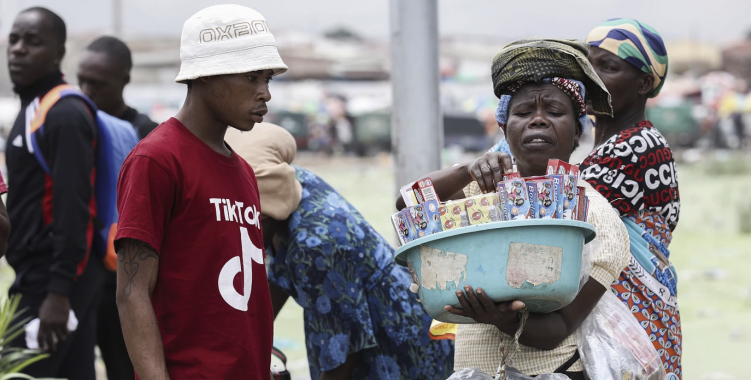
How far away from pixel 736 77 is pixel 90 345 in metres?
63.3

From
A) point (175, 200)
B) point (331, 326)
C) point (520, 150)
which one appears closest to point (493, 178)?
point (520, 150)

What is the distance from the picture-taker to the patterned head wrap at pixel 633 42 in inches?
119

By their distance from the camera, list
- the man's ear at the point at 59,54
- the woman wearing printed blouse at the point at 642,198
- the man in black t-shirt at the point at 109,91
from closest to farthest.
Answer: the woman wearing printed blouse at the point at 642,198 < the man's ear at the point at 59,54 < the man in black t-shirt at the point at 109,91

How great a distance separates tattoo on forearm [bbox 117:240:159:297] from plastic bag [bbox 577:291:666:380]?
1.19 meters

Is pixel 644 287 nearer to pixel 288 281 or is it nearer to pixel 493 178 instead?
pixel 493 178

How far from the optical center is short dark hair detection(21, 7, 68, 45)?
13.2 feet

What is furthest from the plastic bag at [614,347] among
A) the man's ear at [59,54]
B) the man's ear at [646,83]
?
the man's ear at [59,54]

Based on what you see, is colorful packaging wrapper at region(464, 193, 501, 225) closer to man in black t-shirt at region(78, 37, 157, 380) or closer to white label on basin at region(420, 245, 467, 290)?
white label on basin at region(420, 245, 467, 290)

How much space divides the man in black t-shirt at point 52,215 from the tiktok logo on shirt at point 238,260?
1.58 metres

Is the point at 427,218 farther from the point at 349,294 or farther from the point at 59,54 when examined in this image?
the point at 59,54

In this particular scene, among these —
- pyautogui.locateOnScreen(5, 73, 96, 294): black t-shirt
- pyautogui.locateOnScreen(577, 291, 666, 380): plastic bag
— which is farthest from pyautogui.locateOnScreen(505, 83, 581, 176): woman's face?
pyautogui.locateOnScreen(5, 73, 96, 294): black t-shirt

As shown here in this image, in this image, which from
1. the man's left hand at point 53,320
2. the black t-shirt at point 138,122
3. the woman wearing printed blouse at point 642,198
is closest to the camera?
the woman wearing printed blouse at point 642,198

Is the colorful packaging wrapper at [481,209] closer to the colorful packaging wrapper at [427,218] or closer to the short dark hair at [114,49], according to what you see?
the colorful packaging wrapper at [427,218]

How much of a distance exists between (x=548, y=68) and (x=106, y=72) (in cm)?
303
